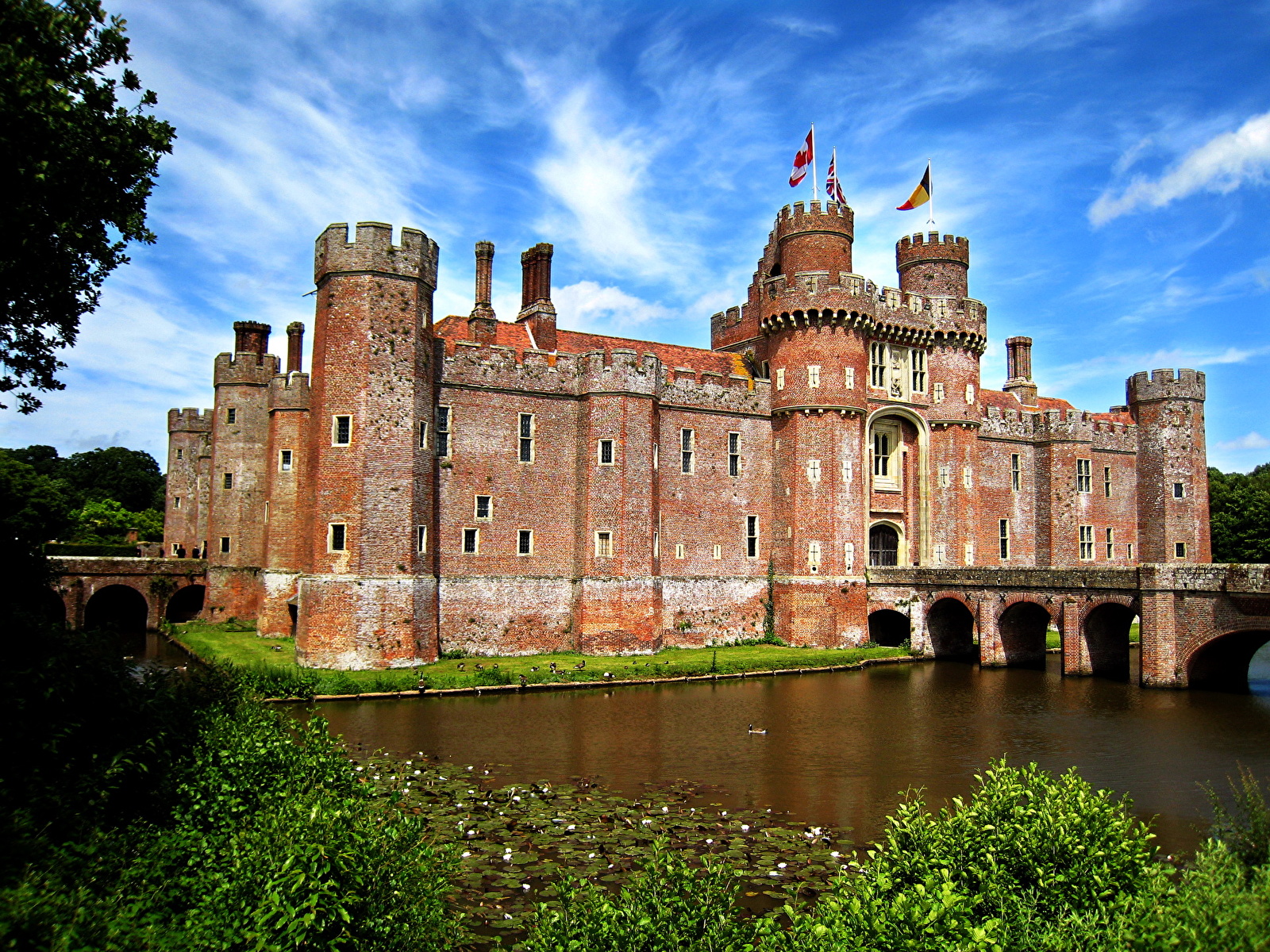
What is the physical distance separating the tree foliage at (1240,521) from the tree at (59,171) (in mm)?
64280

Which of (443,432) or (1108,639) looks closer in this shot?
(443,432)

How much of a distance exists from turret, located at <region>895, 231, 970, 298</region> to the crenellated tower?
25.3 meters

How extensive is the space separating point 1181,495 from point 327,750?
170 ft

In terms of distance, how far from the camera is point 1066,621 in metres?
35.3

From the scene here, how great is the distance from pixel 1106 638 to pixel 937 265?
19649 mm

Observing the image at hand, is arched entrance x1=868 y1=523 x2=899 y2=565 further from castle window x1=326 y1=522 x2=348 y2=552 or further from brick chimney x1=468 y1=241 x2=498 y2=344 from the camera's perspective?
castle window x1=326 y1=522 x2=348 y2=552

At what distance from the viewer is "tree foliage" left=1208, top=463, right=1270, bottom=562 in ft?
201

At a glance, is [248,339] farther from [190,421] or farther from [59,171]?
[59,171]

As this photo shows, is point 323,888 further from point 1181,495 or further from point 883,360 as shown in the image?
point 1181,495

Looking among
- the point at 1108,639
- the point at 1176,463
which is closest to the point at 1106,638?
the point at 1108,639

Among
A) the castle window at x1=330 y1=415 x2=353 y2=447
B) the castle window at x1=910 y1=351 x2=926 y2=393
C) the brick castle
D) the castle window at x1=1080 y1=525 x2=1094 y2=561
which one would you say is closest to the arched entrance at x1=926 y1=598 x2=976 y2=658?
the brick castle

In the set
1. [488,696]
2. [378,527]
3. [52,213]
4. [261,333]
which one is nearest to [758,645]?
[488,696]

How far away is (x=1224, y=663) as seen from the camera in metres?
32.5

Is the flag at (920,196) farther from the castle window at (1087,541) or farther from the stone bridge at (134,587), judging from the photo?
the stone bridge at (134,587)
